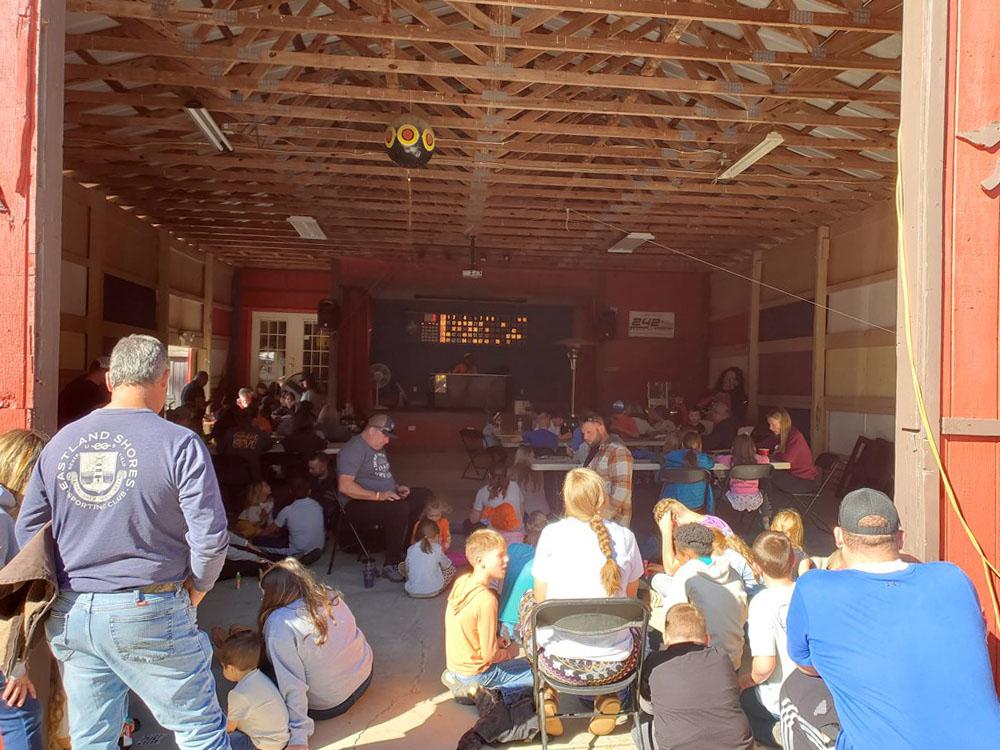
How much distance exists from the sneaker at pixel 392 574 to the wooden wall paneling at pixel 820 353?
7.34 meters

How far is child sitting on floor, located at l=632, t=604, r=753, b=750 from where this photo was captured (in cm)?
238

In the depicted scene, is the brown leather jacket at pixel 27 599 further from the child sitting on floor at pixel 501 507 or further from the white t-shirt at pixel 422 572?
the child sitting on floor at pixel 501 507

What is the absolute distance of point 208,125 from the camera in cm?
639

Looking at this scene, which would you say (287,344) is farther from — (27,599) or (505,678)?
(27,599)

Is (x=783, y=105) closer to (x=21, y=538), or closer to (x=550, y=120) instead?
(x=550, y=120)

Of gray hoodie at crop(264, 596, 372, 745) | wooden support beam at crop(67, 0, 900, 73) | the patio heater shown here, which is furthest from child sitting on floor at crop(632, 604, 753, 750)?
the patio heater

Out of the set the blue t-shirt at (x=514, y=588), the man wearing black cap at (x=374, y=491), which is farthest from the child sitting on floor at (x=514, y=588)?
the man wearing black cap at (x=374, y=491)

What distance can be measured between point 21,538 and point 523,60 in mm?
4737

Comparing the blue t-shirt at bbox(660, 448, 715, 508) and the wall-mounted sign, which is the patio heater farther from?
the blue t-shirt at bbox(660, 448, 715, 508)

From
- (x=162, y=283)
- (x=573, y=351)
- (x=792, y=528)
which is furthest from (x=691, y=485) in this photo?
(x=162, y=283)

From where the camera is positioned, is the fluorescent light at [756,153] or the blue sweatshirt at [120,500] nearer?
the blue sweatshirt at [120,500]

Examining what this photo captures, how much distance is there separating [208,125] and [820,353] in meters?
8.37

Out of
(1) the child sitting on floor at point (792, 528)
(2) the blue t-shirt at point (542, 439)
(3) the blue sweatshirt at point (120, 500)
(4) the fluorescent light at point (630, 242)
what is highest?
(4) the fluorescent light at point (630, 242)

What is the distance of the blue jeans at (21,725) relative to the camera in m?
2.21
